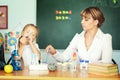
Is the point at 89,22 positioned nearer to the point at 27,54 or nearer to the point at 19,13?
the point at 27,54

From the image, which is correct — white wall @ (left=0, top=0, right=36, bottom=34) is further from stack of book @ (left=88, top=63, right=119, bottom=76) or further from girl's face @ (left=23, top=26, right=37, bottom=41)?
stack of book @ (left=88, top=63, right=119, bottom=76)

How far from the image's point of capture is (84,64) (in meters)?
2.06

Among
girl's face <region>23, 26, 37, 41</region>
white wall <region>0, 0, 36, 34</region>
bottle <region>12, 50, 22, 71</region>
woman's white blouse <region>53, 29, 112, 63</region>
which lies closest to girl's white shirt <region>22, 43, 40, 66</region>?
girl's face <region>23, 26, 37, 41</region>

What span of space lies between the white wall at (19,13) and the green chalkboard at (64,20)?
0.12 meters

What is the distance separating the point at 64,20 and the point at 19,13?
73 cm

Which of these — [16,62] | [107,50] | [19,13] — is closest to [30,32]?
[16,62]

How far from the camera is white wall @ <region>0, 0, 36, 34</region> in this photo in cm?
330

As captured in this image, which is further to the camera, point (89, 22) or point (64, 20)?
point (64, 20)

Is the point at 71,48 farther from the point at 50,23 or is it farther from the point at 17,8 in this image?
the point at 17,8

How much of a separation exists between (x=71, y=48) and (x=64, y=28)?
63cm

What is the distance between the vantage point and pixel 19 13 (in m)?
3.34

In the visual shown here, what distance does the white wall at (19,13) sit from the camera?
3.30m

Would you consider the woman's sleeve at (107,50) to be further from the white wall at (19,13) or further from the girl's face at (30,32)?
the white wall at (19,13)

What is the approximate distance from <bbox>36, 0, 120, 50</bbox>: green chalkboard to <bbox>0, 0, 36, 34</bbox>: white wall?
117 mm
